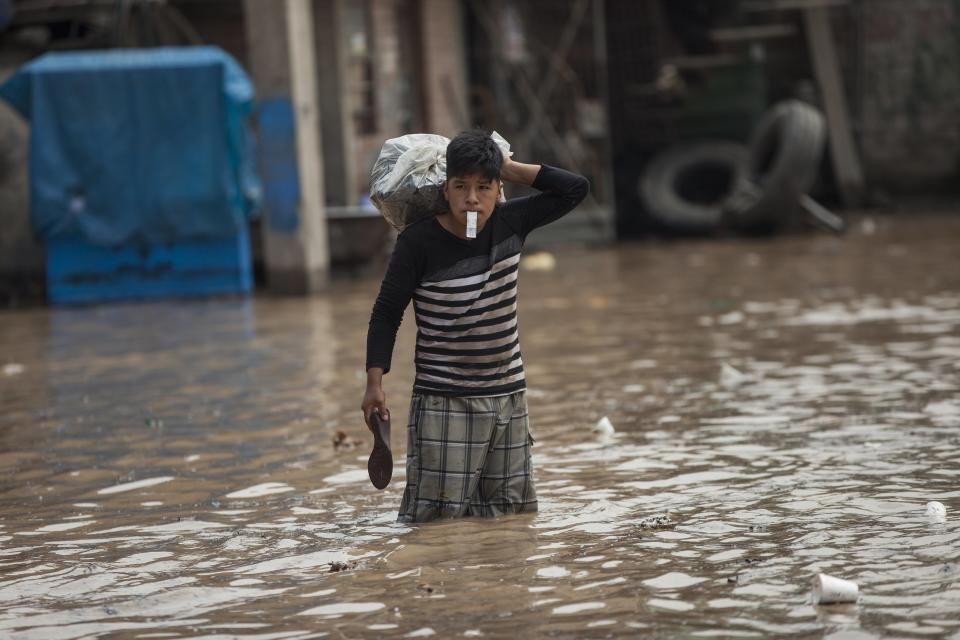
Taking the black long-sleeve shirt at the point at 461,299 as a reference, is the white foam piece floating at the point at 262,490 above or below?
below

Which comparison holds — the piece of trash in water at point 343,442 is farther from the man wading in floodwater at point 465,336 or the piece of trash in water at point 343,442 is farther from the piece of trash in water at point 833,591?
the piece of trash in water at point 833,591

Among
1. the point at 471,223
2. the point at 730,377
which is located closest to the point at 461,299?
the point at 471,223

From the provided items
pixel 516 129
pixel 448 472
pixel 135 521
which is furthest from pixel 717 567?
pixel 516 129

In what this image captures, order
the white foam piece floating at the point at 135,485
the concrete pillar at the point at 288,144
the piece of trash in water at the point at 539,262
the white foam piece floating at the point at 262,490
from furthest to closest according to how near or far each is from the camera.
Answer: the piece of trash in water at the point at 539,262 → the concrete pillar at the point at 288,144 → the white foam piece floating at the point at 135,485 → the white foam piece floating at the point at 262,490

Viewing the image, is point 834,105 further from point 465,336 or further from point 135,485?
point 465,336

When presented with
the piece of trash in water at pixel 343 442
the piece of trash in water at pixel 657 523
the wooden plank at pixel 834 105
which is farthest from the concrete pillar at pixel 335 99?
the piece of trash in water at pixel 657 523

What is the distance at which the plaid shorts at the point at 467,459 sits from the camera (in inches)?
188

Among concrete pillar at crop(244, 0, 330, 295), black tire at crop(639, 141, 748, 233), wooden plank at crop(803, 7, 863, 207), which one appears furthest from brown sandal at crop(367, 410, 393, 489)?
wooden plank at crop(803, 7, 863, 207)

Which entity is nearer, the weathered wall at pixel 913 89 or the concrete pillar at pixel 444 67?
the concrete pillar at pixel 444 67

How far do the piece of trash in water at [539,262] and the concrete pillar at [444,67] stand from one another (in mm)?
2325

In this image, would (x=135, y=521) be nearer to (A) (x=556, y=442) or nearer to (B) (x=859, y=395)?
Result: (A) (x=556, y=442)

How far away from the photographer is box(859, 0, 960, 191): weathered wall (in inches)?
812

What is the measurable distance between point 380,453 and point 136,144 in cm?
998

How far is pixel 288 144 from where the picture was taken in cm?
1348
